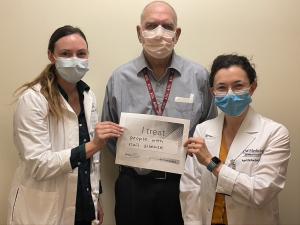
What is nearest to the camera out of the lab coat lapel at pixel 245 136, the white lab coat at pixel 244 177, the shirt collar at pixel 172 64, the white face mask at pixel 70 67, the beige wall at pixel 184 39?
the white lab coat at pixel 244 177

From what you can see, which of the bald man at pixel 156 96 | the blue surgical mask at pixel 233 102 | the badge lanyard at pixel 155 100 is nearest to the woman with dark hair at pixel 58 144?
the bald man at pixel 156 96

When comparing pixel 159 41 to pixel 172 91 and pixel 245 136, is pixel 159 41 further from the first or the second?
pixel 245 136

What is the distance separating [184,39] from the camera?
2.39 m

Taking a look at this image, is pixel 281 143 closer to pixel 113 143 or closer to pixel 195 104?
pixel 195 104

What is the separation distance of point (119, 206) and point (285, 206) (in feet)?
3.83

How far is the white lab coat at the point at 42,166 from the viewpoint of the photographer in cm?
180

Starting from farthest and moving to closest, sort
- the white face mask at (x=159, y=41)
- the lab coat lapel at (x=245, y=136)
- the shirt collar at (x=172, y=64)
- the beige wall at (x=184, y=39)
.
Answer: the beige wall at (x=184, y=39), the shirt collar at (x=172, y=64), the white face mask at (x=159, y=41), the lab coat lapel at (x=245, y=136)

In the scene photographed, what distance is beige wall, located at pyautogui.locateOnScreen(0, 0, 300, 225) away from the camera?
2357 mm

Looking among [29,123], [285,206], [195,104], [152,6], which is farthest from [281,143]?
[29,123]

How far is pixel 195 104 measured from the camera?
2.12m

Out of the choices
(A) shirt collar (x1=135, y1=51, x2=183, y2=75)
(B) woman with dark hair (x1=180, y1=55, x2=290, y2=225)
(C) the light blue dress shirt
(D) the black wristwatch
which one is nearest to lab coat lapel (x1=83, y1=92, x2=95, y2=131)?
(C) the light blue dress shirt

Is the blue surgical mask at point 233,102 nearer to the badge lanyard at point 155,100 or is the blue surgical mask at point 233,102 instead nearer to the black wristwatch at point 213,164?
the black wristwatch at point 213,164

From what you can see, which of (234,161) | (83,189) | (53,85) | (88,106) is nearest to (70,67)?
(53,85)

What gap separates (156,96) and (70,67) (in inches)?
21.1
